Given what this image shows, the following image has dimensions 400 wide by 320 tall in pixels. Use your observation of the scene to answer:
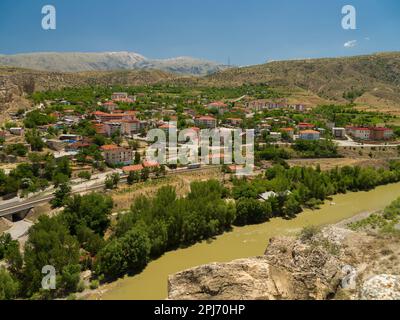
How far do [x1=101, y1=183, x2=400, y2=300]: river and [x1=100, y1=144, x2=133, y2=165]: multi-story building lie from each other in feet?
40.5

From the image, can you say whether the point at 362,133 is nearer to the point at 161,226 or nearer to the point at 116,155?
the point at 116,155

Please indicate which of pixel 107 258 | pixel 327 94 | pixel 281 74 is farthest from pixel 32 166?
pixel 281 74

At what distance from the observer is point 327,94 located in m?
65.0

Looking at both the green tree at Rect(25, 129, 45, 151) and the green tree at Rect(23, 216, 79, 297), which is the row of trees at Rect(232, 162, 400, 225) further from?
the green tree at Rect(25, 129, 45, 151)

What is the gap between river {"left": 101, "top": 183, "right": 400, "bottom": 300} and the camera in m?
11.1

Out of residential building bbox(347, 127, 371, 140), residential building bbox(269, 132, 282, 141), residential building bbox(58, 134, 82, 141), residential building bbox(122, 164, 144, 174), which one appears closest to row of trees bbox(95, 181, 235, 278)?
residential building bbox(122, 164, 144, 174)

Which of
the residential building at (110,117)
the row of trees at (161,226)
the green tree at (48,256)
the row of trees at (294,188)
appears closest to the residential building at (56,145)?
the residential building at (110,117)

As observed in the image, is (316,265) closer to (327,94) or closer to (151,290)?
(151,290)

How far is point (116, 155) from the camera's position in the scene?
982 inches

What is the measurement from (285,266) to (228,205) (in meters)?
9.48

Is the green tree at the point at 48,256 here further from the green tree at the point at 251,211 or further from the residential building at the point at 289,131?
the residential building at the point at 289,131

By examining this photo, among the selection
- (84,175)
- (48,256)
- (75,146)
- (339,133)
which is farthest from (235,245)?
(339,133)

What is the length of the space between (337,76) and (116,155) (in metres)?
62.3

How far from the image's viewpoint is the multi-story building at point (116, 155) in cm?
2477
